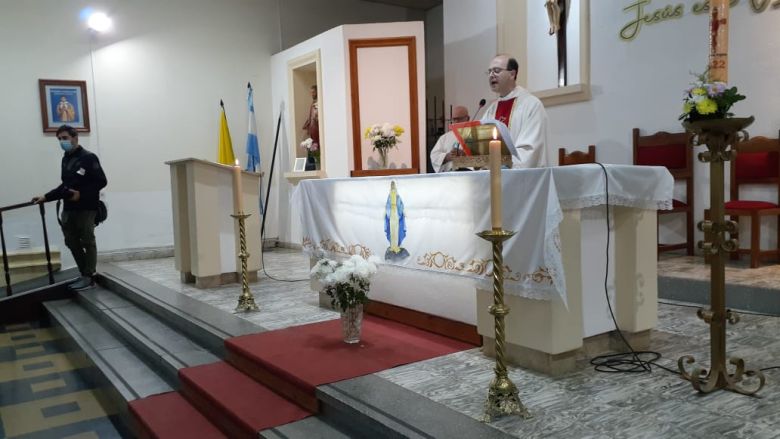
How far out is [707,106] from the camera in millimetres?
2219

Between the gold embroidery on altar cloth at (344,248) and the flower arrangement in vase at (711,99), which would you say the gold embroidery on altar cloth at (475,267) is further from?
the flower arrangement in vase at (711,99)

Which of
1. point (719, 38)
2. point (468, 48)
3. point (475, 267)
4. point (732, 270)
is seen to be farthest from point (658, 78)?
point (475, 267)

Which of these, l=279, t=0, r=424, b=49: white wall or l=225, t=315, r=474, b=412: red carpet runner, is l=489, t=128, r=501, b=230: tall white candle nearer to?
l=225, t=315, r=474, b=412: red carpet runner

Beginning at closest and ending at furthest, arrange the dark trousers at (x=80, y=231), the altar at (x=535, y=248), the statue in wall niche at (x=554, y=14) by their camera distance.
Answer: the altar at (x=535, y=248) → the dark trousers at (x=80, y=231) → the statue in wall niche at (x=554, y=14)

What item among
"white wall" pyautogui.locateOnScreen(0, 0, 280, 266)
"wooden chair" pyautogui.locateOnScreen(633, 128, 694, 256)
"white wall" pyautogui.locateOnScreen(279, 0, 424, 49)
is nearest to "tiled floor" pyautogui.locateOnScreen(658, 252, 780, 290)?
"wooden chair" pyautogui.locateOnScreen(633, 128, 694, 256)

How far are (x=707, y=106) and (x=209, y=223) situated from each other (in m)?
4.19

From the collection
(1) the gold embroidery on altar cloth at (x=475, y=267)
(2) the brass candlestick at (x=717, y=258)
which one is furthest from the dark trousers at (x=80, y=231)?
(2) the brass candlestick at (x=717, y=258)

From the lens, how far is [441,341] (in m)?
3.20

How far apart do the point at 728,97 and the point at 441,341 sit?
71.3 inches

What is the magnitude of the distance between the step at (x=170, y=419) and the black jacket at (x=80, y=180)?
3150mm

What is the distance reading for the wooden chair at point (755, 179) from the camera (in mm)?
4289

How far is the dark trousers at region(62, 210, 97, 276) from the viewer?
575 cm

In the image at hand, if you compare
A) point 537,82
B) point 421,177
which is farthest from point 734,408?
point 537,82

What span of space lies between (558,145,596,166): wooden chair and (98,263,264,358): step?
3745mm
